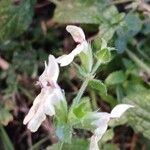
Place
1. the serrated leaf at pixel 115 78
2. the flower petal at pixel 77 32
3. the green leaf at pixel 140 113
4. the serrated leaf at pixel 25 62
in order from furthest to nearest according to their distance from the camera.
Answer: the serrated leaf at pixel 25 62, the serrated leaf at pixel 115 78, the green leaf at pixel 140 113, the flower petal at pixel 77 32

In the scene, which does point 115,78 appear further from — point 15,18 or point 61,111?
point 61,111

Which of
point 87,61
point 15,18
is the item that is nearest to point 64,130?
point 87,61

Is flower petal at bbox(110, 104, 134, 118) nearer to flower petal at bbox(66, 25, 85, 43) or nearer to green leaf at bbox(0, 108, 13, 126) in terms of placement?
flower petal at bbox(66, 25, 85, 43)

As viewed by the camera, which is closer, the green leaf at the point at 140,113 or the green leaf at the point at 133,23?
the green leaf at the point at 140,113

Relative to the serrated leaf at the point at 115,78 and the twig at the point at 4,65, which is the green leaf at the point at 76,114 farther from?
the twig at the point at 4,65

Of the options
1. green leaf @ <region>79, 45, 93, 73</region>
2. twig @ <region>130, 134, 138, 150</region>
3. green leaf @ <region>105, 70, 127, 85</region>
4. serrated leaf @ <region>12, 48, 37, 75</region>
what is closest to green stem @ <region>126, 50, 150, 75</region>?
green leaf @ <region>105, 70, 127, 85</region>

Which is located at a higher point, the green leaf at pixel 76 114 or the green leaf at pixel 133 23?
the green leaf at pixel 76 114

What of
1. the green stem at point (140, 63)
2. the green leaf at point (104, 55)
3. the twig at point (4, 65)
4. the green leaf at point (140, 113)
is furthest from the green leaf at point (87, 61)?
the twig at point (4, 65)

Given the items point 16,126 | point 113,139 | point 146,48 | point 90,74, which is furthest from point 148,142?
point 90,74
